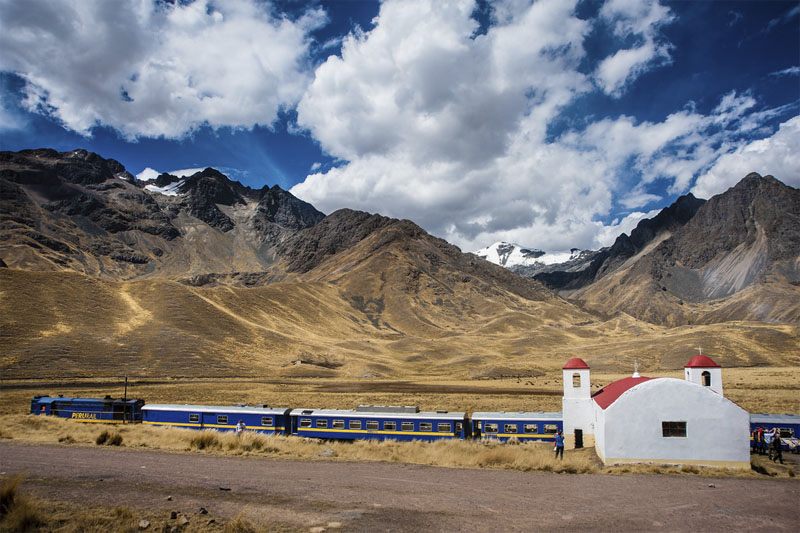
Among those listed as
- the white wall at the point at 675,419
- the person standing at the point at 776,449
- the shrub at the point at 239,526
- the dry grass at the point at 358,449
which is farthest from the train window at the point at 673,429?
the shrub at the point at 239,526

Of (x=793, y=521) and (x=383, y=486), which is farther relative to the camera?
(x=383, y=486)

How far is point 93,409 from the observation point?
41219 mm

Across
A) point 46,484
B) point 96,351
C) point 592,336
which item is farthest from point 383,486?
point 592,336

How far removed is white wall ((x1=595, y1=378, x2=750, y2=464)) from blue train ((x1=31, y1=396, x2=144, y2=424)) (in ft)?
116

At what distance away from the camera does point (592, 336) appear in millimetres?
157375

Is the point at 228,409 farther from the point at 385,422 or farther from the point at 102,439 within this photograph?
the point at 385,422

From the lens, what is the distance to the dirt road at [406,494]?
605 inches

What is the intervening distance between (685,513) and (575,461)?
9211mm

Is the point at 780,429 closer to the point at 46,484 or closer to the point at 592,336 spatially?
the point at 46,484

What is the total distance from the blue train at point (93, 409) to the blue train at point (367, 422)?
10.2 ft

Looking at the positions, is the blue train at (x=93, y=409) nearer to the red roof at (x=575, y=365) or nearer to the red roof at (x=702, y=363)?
the red roof at (x=575, y=365)

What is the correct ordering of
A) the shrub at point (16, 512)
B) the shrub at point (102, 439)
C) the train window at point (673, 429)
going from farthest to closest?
1. the shrub at point (102, 439)
2. the train window at point (673, 429)
3. the shrub at point (16, 512)

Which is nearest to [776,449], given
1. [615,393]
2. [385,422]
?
[615,393]

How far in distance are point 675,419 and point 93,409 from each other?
41.6 meters
